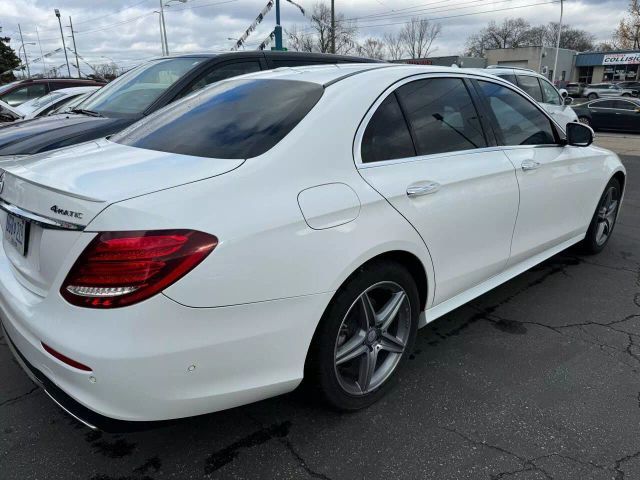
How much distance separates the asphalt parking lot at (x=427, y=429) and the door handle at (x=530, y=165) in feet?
3.60

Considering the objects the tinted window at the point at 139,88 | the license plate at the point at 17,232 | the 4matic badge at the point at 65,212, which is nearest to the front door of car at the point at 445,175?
the 4matic badge at the point at 65,212

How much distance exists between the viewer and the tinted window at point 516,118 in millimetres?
3309

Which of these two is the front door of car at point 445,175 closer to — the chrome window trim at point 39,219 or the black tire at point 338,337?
the black tire at point 338,337

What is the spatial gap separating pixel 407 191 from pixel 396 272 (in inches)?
15.6

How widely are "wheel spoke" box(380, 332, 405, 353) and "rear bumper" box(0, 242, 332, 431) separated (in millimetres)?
614

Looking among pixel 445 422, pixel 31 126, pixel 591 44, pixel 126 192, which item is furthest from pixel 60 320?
pixel 591 44

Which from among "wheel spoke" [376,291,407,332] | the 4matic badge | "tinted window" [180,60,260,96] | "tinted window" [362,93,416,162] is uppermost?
"tinted window" [180,60,260,96]

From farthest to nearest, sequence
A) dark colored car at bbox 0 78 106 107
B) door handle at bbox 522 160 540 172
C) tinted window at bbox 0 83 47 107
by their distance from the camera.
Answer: tinted window at bbox 0 83 47 107, dark colored car at bbox 0 78 106 107, door handle at bbox 522 160 540 172

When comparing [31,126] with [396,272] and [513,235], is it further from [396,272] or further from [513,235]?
[513,235]

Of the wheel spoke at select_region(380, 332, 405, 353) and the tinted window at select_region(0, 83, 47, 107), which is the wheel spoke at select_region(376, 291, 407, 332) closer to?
the wheel spoke at select_region(380, 332, 405, 353)

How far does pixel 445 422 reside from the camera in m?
2.45

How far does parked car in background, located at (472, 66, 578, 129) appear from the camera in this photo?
33.0ft

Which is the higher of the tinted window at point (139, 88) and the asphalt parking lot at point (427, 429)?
the tinted window at point (139, 88)

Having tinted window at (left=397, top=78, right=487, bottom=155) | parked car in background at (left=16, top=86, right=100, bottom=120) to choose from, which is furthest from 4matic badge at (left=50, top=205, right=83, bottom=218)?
parked car in background at (left=16, top=86, right=100, bottom=120)
